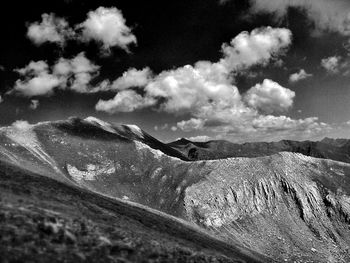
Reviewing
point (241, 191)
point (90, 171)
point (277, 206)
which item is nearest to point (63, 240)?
point (241, 191)

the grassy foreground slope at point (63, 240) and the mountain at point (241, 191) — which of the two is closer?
the grassy foreground slope at point (63, 240)

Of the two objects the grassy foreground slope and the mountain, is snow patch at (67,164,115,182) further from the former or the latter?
the grassy foreground slope

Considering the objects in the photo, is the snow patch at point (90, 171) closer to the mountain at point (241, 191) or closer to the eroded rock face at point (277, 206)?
the mountain at point (241, 191)

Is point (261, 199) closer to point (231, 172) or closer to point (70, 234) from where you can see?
point (231, 172)

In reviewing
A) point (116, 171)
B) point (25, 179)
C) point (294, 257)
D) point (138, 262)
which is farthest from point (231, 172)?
point (138, 262)

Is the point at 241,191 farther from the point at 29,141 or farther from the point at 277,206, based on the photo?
the point at 29,141

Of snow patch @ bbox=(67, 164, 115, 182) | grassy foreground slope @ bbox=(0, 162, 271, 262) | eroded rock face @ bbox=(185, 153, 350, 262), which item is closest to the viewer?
grassy foreground slope @ bbox=(0, 162, 271, 262)

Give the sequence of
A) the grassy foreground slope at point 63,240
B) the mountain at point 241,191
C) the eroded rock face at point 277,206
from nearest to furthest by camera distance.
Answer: the grassy foreground slope at point 63,240, the eroded rock face at point 277,206, the mountain at point 241,191

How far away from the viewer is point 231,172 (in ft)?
566

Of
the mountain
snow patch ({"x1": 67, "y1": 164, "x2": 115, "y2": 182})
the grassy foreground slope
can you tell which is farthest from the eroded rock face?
the grassy foreground slope

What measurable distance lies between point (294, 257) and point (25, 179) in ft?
388

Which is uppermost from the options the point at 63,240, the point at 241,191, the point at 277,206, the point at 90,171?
the point at 241,191

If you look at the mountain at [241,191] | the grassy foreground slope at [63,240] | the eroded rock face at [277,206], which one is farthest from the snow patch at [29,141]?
the grassy foreground slope at [63,240]

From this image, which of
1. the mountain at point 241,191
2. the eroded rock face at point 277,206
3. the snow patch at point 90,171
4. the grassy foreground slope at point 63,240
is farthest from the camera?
the snow patch at point 90,171
